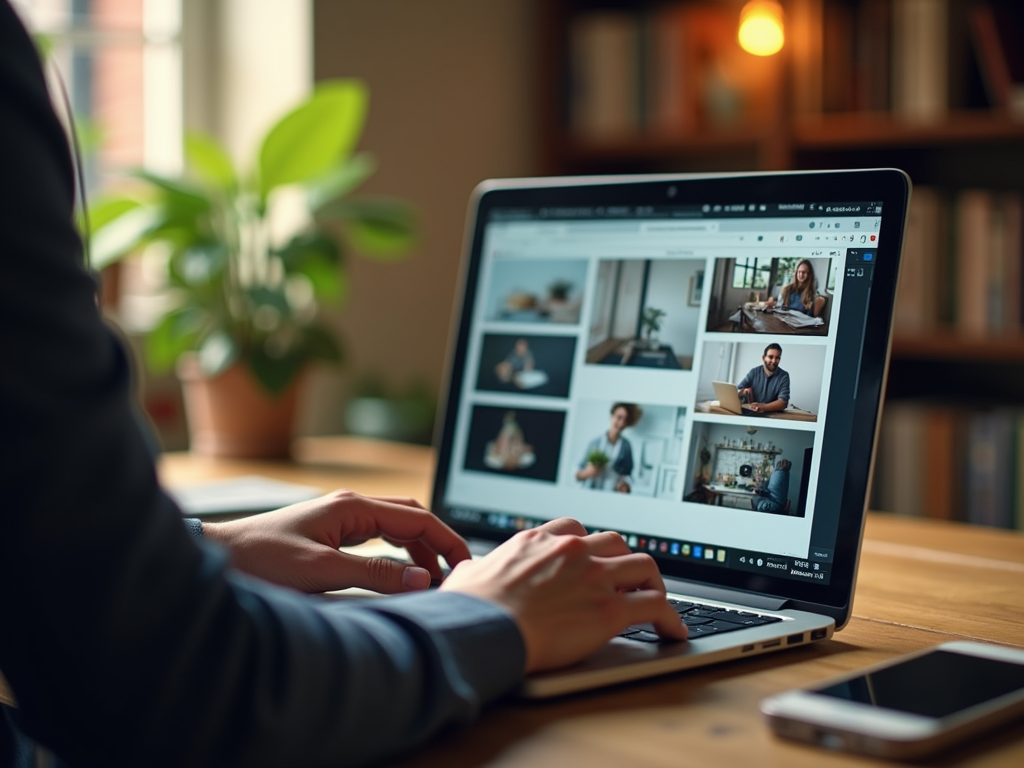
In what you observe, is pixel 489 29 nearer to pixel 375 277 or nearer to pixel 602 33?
pixel 602 33

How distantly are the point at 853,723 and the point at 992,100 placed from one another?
79.9 inches

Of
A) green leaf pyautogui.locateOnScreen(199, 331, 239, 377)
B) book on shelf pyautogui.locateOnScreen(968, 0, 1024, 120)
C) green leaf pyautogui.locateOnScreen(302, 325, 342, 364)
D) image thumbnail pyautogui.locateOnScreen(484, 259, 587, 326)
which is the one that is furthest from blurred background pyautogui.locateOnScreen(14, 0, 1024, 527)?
image thumbnail pyautogui.locateOnScreen(484, 259, 587, 326)

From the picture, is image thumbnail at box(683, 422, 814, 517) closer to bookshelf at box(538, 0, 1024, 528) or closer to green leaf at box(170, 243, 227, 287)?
green leaf at box(170, 243, 227, 287)

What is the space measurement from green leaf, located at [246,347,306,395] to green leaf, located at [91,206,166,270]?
0.25m

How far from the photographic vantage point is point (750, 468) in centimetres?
86

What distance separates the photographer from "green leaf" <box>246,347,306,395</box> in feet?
6.05

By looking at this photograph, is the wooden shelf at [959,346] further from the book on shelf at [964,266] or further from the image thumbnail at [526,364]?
the image thumbnail at [526,364]

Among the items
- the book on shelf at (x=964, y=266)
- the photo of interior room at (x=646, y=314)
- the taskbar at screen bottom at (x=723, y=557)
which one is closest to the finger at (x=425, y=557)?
the taskbar at screen bottom at (x=723, y=557)

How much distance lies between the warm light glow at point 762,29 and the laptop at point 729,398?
1.16 m

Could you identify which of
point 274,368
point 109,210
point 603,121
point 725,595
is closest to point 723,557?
A: point 725,595

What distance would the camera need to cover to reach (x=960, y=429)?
2322mm

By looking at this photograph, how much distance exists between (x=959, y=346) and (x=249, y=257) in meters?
1.36

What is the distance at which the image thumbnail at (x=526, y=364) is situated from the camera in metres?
1.01

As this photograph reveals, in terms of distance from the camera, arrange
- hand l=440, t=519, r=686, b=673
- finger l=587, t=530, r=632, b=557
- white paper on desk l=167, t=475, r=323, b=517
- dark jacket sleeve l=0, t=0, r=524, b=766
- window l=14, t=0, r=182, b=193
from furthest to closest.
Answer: window l=14, t=0, r=182, b=193, white paper on desk l=167, t=475, r=323, b=517, finger l=587, t=530, r=632, b=557, hand l=440, t=519, r=686, b=673, dark jacket sleeve l=0, t=0, r=524, b=766
